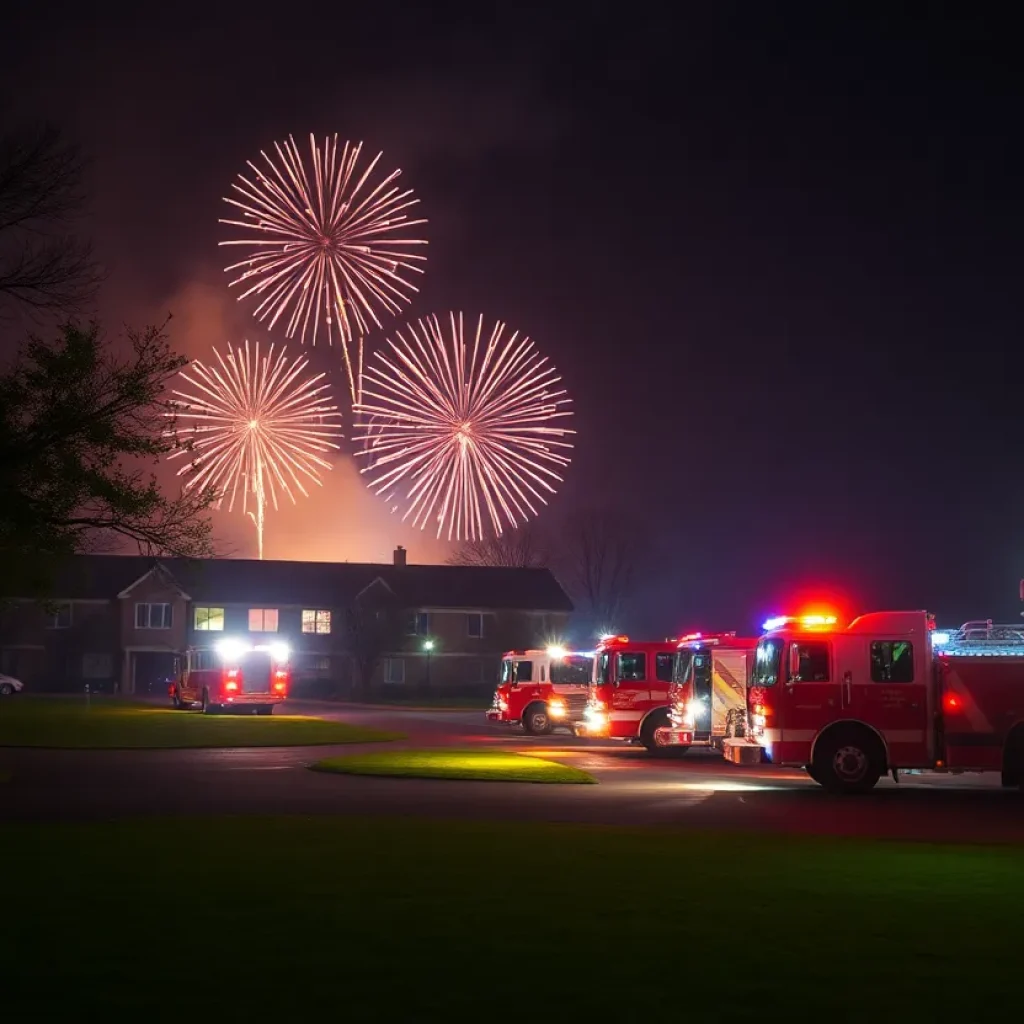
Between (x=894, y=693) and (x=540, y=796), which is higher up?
(x=894, y=693)

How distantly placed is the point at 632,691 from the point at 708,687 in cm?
420

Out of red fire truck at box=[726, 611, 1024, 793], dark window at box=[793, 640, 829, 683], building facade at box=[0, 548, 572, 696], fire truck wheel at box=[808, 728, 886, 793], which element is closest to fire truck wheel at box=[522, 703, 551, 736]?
red fire truck at box=[726, 611, 1024, 793]

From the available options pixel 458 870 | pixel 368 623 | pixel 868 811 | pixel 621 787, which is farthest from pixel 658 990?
pixel 368 623

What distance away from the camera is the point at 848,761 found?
1011 inches

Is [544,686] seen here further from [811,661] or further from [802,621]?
[811,661]

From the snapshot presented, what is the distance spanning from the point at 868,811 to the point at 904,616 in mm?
5360

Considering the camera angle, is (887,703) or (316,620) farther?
(316,620)

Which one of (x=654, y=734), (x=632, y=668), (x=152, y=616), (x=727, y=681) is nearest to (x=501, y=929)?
(x=727, y=681)

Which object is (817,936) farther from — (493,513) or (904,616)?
(493,513)

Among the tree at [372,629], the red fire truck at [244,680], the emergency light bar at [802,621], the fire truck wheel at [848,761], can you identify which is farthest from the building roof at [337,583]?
the fire truck wheel at [848,761]

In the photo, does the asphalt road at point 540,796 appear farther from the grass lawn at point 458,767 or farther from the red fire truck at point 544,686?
the red fire truck at point 544,686

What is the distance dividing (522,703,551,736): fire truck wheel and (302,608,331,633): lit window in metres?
55.0

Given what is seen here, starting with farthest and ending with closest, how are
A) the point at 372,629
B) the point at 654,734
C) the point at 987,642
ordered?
the point at 372,629
the point at 654,734
the point at 987,642

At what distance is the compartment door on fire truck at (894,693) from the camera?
83.7ft
